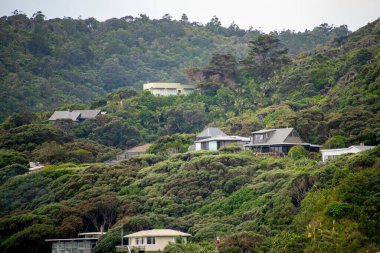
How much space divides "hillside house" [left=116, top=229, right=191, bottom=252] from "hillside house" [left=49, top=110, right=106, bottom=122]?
141ft

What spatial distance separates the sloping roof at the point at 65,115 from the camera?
4163 inches

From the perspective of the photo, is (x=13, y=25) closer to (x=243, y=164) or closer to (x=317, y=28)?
(x=317, y=28)

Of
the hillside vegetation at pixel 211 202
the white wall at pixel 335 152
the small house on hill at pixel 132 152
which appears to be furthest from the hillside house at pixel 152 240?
the small house on hill at pixel 132 152

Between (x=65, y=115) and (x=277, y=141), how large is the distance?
36436mm

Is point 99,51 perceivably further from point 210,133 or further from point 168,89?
point 210,133

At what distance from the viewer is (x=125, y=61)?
516 ft

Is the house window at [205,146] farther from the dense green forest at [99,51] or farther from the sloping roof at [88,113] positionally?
the dense green forest at [99,51]

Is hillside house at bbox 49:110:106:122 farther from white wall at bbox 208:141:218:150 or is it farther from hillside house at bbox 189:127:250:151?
white wall at bbox 208:141:218:150

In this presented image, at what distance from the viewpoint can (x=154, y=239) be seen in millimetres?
62312

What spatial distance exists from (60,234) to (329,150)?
880 inches

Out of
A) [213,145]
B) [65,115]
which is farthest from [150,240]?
[65,115]

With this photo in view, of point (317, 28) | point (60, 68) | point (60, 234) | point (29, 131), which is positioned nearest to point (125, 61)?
point (60, 68)

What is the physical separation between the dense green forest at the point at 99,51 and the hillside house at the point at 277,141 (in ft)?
154

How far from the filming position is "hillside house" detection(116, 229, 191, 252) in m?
61.9
